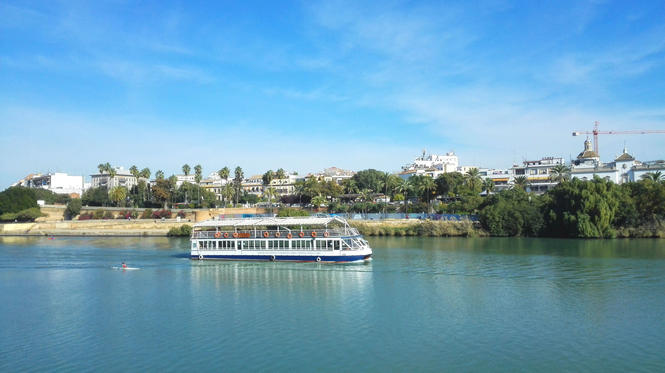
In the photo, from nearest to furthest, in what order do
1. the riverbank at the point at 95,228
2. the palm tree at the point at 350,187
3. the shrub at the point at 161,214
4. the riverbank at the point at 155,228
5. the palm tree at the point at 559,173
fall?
the riverbank at the point at 155,228
the riverbank at the point at 95,228
the shrub at the point at 161,214
the palm tree at the point at 559,173
the palm tree at the point at 350,187

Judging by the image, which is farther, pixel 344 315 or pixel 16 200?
pixel 16 200

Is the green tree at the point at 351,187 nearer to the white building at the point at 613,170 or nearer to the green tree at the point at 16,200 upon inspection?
the white building at the point at 613,170

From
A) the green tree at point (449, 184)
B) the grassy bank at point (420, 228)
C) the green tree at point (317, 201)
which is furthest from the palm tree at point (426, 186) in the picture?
the green tree at point (317, 201)

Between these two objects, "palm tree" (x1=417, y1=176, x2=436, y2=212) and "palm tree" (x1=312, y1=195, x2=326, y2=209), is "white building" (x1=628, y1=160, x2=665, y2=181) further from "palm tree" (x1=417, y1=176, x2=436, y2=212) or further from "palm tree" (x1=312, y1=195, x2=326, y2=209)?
"palm tree" (x1=312, y1=195, x2=326, y2=209)

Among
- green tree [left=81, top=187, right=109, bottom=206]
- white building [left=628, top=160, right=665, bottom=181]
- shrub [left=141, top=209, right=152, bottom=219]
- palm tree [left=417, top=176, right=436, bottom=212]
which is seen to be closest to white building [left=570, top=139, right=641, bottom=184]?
white building [left=628, top=160, right=665, bottom=181]

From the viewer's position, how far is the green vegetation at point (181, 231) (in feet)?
328

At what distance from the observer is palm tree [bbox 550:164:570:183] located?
11464cm

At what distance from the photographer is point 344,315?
3341 centimetres

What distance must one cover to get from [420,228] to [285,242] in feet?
132

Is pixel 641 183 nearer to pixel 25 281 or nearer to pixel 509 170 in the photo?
pixel 509 170

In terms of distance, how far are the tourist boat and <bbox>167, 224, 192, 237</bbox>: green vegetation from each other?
39.8m

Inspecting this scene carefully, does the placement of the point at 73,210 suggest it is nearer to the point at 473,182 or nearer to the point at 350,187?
the point at 350,187

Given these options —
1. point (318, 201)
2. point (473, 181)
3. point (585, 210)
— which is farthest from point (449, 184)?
point (585, 210)

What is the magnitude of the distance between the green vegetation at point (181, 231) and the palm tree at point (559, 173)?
78.6 meters
